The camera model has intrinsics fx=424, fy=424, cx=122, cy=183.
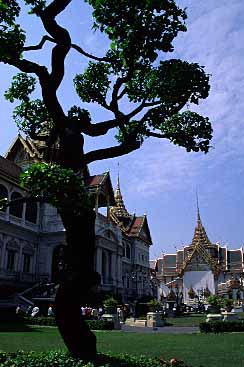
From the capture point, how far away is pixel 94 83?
11039 mm

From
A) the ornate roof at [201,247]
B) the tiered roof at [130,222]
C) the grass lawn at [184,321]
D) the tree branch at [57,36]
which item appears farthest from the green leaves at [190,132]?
the ornate roof at [201,247]

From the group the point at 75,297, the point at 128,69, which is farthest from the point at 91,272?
the point at 128,69

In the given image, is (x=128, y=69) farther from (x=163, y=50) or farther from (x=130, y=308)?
(x=130, y=308)

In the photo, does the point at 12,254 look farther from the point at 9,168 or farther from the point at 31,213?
the point at 9,168

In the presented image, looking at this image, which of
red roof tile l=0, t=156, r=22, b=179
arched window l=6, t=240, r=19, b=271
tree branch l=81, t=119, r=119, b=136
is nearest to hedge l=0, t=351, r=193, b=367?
tree branch l=81, t=119, r=119, b=136

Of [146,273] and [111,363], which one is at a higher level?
[146,273]

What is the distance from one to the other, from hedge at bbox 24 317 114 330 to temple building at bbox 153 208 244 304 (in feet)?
144

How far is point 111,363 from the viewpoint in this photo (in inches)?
287

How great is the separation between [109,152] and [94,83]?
313 centimetres

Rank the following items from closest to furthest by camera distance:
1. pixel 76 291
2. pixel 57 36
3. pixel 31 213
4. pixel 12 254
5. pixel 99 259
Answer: pixel 76 291
pixel 57 36
pixel 12 254
pixel 31 213
pixel 99 259

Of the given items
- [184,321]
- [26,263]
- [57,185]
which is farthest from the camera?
[26,263]

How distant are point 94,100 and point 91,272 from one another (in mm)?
5167

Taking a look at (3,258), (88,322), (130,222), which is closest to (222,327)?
(88,322)

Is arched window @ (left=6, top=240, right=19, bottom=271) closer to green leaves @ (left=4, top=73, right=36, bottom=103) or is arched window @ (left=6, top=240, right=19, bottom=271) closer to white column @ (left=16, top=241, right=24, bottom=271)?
white column @ (left=16, top=241, right=24, bottom=271)
